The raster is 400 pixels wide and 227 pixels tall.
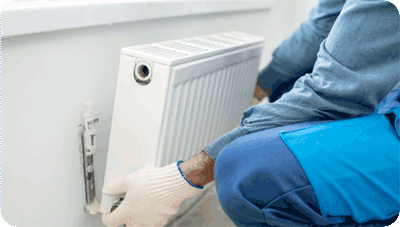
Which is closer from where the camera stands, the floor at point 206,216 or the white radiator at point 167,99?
the white radiator at point 167,99

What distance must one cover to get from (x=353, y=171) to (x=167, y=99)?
302 mm

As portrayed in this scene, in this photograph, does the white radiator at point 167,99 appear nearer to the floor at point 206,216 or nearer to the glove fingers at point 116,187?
the glove fingers at point 116,187

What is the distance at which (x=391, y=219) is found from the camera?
0.49 metres

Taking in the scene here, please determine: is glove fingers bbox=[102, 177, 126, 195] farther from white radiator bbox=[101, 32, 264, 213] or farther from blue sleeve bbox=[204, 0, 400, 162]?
blue sleeve bbox=[204, 0, 400, 162]

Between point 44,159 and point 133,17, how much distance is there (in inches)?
12.0

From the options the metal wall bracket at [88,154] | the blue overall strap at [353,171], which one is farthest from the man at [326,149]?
the metal wall bracket at [88,154]

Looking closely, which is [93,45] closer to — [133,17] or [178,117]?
[133,17]

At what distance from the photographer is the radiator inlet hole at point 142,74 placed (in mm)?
564

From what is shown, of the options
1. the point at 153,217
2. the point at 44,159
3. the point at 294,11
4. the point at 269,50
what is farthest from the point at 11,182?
the point at 294,11

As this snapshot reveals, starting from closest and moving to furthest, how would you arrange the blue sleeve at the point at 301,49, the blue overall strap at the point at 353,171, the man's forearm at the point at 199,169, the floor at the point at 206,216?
the blue overall strap at the point at 353,171 < the man's forearm at the point at 199,169 < the blue sleeve at the point at 301,49 < the floor at the point at 206,216

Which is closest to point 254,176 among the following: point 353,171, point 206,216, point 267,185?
point 267,185

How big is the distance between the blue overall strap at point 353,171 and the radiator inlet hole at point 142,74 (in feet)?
0.83

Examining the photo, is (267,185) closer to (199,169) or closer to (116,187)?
(199,169)

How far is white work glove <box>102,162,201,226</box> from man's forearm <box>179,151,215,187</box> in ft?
0.04
